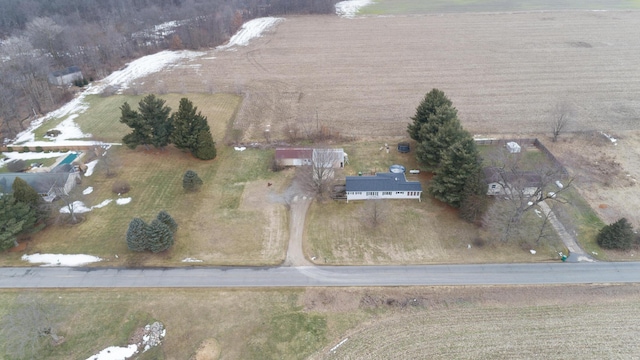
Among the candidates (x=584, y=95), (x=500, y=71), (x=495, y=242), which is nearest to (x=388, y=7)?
(x=500, y=71)

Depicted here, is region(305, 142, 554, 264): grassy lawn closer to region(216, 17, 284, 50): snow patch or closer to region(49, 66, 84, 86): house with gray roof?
region(49, 66, 84, 86): house with gray roof

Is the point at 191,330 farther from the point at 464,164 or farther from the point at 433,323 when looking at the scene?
the point at 464,164

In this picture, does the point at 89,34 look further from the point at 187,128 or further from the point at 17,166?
the point at 187,128

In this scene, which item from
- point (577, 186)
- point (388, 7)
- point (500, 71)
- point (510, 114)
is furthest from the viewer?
point (388, 7)

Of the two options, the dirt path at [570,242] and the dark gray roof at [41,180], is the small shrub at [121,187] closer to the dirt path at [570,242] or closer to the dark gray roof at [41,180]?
the dark gray roof at [41,180]

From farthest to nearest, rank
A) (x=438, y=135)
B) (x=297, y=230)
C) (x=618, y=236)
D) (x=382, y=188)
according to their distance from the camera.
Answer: (x=438, y=135) → (x=382, y=188) → (x=297, y=230) → (x=618, y=236)

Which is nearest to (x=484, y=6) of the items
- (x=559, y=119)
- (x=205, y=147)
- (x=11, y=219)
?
(x=559, y=119)

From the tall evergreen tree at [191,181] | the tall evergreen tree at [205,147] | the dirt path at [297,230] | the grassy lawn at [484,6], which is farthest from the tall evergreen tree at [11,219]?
the grassy lawn at [484,6]
